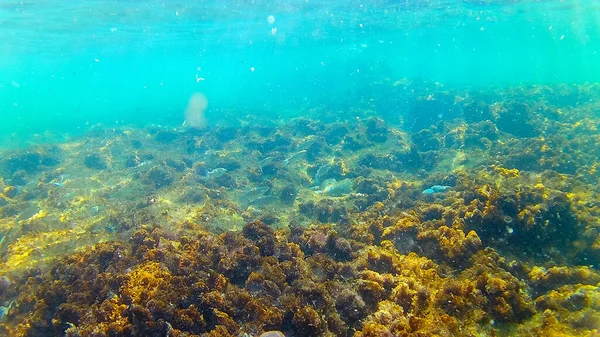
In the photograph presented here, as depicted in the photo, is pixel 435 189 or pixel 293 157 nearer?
pixel 435 189

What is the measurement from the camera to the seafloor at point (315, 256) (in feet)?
15.2

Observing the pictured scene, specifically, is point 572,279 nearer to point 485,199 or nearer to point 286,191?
point 485,199

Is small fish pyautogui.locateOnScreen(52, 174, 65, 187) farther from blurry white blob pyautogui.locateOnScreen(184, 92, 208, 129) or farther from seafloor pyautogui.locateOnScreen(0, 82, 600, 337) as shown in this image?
blurry white blob pyautogui.locateOnScreen(184, 92, 208, 129)

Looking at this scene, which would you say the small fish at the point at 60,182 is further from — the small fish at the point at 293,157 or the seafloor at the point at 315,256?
the small fish at the point at 293,157

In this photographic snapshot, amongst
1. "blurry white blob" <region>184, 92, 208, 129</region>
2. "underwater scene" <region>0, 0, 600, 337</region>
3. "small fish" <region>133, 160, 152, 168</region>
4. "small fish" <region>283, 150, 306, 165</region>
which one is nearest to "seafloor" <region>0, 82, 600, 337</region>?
"underwater scene" <region>0, 0, 600, 337</region>

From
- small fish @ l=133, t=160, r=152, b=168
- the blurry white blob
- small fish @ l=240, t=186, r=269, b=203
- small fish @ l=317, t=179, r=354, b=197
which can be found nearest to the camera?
small fish @ l=240, t=186, r=269, b=203

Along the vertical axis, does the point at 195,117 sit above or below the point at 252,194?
below

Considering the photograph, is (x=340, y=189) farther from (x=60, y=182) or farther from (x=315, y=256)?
(x=60, y=182)

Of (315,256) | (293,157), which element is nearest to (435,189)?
(315,256)

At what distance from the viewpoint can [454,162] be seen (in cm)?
1622

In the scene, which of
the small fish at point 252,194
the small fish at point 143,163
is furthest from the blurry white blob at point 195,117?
the small fish at point 252,194

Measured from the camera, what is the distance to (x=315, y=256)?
622 centimetres

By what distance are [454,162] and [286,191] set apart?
8.37m

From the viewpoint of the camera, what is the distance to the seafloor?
4645 mm
